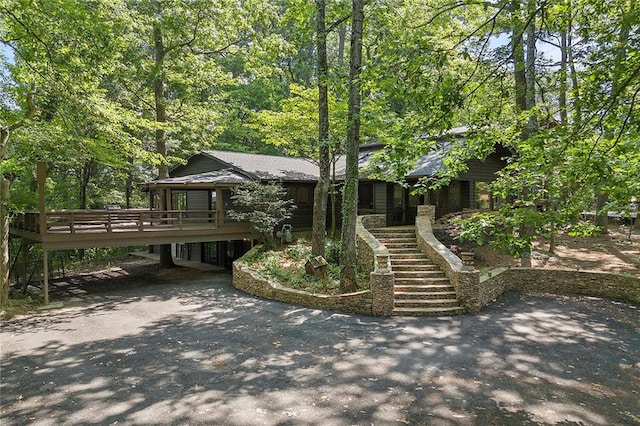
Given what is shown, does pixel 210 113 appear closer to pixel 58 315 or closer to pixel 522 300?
pixel 58 315

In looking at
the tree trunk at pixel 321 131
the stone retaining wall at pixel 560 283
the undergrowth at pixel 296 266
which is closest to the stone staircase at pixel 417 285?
the stone retaining wall at pixel 560 283

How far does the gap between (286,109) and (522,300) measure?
10.9 meters

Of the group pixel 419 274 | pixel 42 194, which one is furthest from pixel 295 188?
pixel 42 194

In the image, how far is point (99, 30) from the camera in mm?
8742

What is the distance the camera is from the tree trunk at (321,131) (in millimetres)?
10965

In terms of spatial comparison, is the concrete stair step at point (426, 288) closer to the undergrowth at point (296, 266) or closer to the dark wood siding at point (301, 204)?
the undergrowth at point (296, 266)

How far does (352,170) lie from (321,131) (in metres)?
1.78

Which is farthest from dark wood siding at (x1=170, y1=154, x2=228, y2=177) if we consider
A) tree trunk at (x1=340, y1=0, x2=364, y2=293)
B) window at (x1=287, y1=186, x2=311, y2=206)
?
tree trunk at (x1=340, y1=0, x2=364, y2=293)

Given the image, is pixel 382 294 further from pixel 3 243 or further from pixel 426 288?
pixel 3 243

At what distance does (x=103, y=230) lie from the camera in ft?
42.0

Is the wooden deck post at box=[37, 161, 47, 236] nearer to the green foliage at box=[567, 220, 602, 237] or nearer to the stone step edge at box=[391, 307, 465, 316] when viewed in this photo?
the stone step edge at box=[391, 307, 465, 316]

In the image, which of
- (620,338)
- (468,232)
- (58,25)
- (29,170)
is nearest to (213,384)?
(468,232)

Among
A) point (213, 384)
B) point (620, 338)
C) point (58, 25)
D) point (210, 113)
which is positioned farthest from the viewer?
point (210, 113)

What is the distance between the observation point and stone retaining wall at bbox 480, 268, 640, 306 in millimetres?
10695
